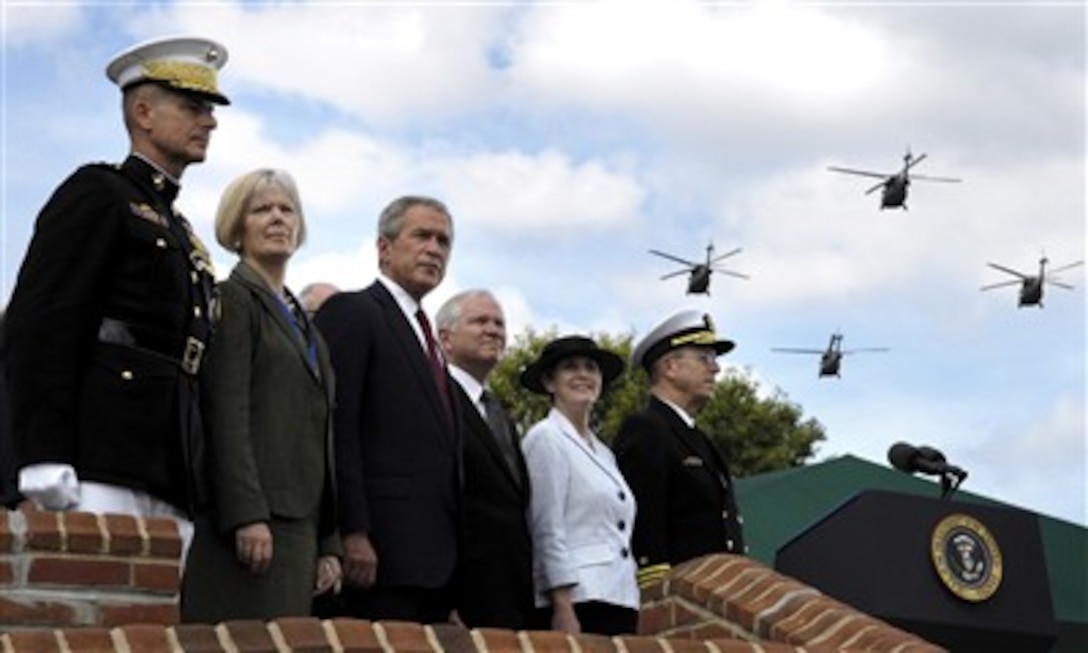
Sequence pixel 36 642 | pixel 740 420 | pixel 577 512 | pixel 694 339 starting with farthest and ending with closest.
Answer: pixel 740 420
pixel 694 339
pixel 577 512
pixel 36 642

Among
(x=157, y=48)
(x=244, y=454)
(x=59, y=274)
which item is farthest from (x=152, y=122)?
(x=244, y=454)

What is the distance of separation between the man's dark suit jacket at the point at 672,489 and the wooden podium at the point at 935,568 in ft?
9.15

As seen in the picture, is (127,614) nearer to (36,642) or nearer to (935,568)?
(36,642)

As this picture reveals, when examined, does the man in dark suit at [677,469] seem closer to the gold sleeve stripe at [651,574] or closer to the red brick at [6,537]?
the gold sleeve stripe at [651,574]

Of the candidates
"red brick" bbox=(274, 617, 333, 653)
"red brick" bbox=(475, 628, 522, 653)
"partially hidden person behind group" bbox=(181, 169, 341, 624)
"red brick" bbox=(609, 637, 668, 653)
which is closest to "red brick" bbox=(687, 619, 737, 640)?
"red brick" bbox=(609, 637, 668, 653)

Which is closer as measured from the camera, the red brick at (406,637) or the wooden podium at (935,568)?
the red brick at (406,637)

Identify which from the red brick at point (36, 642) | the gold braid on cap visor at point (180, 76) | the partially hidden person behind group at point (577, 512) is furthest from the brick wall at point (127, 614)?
the gold braid on cap visor at point (180, 76)

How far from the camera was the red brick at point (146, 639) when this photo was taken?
5012mm

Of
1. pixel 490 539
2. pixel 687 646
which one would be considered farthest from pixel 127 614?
pixel 687 646

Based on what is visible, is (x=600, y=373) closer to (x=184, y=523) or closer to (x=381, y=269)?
(x=381, y=269)

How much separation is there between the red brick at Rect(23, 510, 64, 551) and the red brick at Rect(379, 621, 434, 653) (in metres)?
0.82

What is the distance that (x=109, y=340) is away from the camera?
17.7 ft

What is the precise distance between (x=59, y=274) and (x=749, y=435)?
30.5 m

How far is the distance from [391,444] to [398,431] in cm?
5
